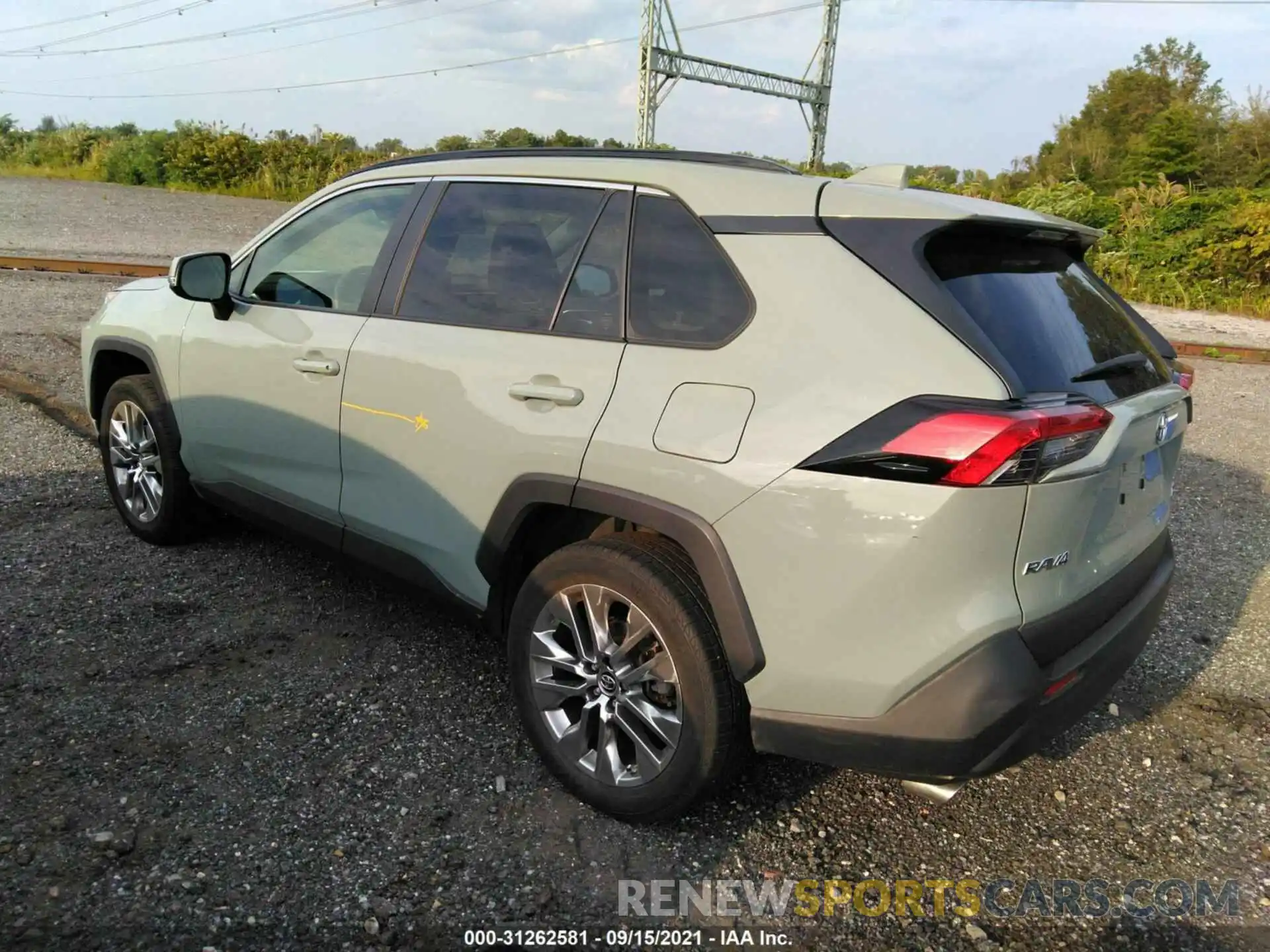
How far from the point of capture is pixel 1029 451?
2.05 meters

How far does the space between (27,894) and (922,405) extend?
8.16ft

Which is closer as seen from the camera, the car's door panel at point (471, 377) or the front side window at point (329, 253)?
the car's door panel at point (471, 377)

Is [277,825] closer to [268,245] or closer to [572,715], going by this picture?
[572,715]

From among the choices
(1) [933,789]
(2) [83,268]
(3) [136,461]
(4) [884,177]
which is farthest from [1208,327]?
(2) [83,268]

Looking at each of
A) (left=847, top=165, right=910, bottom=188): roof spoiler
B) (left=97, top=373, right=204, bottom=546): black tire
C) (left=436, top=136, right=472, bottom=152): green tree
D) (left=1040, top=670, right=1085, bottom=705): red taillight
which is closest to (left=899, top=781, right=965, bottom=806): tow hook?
(left=1040, top=670, right=1085, bottom=705): red taillight

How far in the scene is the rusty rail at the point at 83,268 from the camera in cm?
1291

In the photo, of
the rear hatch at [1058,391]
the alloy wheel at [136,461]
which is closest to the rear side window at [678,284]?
the rear hatch at [1058,391]

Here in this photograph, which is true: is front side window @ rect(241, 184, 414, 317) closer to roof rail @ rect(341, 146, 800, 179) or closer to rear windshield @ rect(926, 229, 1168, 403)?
roof rail @ rect(341, 146, 800, 179)

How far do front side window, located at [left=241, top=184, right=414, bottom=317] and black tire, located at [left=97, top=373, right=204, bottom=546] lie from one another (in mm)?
812

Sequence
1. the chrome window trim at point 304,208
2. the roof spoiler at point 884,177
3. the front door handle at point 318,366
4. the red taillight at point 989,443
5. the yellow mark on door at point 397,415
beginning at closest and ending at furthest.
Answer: the red taillight at point 989,443, the roof spoiler at point 884,177, the yellow mark on door at point 397,415, the front door handle at point 318,366, the chrome window trim at point 304,208

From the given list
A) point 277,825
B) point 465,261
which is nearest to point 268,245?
point 465,261

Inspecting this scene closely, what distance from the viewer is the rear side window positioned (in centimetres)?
249

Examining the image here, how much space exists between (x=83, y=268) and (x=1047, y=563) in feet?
46.9

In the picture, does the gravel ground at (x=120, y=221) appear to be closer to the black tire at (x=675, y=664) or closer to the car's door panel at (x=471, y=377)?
the car's door panel at (x=471, y=377)
